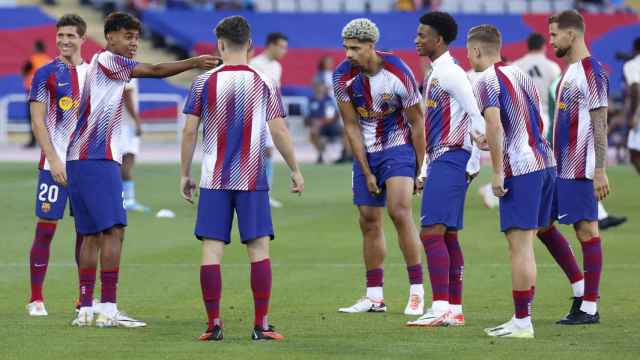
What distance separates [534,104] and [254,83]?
1.92m

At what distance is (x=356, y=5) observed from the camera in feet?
147

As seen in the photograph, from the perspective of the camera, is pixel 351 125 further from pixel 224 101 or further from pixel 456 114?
pixel 224 101

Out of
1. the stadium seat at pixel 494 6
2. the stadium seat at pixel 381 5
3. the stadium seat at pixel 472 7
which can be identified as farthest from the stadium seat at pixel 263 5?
the stadium seat at pixel 494 6

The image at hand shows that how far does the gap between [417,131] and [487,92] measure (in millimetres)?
1330

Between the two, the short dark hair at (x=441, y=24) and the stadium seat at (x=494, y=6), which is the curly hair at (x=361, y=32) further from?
the stadium seat at (x=494, y=6)

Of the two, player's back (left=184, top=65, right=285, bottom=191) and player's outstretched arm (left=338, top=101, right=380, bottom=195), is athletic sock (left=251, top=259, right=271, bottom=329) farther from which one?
player's outstretched arm (left=338, top=101, right=380, bottom=195)

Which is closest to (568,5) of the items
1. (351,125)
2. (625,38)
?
(625,38)

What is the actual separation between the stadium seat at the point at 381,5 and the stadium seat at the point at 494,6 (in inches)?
115

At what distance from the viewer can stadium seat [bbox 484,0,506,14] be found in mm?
45656

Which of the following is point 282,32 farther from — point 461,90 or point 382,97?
point 461,90

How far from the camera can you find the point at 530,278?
9797 mm

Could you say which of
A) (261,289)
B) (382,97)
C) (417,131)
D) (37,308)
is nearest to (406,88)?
(382,97)

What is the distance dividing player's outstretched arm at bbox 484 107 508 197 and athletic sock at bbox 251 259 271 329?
1591 millimetres

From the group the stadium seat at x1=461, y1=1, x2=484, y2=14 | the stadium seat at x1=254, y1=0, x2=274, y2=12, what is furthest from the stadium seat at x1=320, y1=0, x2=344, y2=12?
the stadium seat at x1=461, y1=1, x2=484, y2=14
